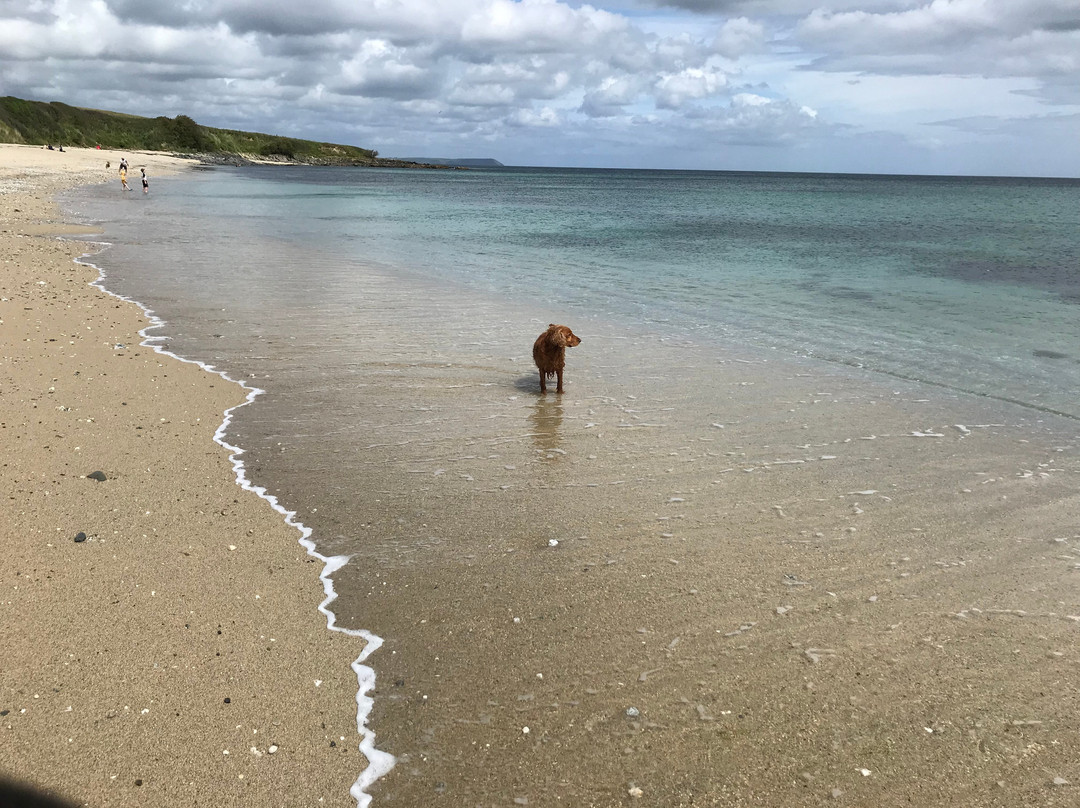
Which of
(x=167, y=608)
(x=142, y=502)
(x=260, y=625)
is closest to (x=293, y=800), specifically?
(x=260, y=625)

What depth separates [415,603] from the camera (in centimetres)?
481

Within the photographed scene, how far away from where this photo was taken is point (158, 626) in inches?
171

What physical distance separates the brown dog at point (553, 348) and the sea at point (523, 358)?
0.35 m

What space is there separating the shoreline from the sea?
1.33 ft

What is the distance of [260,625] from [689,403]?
19.4 ft

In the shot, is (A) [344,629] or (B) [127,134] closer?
(A) [344,629]

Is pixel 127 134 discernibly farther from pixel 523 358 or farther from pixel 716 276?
pixel 523 358

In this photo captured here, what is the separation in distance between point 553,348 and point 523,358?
85.1 inches

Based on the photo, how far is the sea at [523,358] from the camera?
6277 mm

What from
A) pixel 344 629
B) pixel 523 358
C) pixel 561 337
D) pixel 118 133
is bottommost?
pixel 344 629

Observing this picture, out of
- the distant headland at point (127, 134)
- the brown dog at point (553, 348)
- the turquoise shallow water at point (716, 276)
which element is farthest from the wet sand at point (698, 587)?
the distant headland at point (127, 134)

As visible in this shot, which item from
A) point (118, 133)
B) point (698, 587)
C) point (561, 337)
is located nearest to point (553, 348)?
point (561, 337)

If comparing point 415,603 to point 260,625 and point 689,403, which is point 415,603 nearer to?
point 260,625

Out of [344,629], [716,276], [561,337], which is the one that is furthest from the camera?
[716,276]
